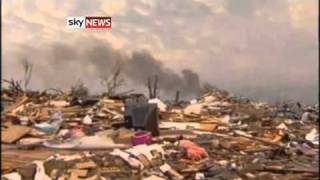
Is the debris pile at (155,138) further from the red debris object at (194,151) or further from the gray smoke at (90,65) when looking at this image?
the gray smoke at (90,65)

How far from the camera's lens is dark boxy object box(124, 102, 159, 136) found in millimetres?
6559

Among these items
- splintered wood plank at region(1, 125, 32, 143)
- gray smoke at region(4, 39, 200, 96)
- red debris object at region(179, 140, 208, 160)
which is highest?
gray smoke at region(4, 39, 200, 96)

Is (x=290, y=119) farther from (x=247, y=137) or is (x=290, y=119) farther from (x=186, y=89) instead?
(x=186, y=89)

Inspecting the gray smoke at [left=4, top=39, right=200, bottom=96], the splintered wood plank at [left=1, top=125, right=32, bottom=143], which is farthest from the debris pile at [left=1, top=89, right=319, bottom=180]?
the gray smoke at [left=4, top=39, right=200, bottom=96]

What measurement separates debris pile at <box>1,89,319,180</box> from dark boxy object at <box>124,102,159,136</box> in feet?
0.03

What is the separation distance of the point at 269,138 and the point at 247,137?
0.23 metres

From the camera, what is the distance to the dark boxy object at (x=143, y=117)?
6.56 metres

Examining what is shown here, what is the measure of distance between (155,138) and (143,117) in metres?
0.25

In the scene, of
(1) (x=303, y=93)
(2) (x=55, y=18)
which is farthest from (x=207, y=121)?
(2) (x=55, y=18)

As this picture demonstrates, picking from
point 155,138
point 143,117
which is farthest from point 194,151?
point 143,117

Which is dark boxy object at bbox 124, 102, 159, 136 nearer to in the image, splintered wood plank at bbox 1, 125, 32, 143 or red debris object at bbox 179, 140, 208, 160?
red debris object at bbox 179, 140, 208, 160

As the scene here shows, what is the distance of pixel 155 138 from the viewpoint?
6578 millimetres

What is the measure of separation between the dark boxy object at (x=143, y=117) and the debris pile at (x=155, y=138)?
1 cm

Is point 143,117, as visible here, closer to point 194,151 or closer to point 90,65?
point 194,151
